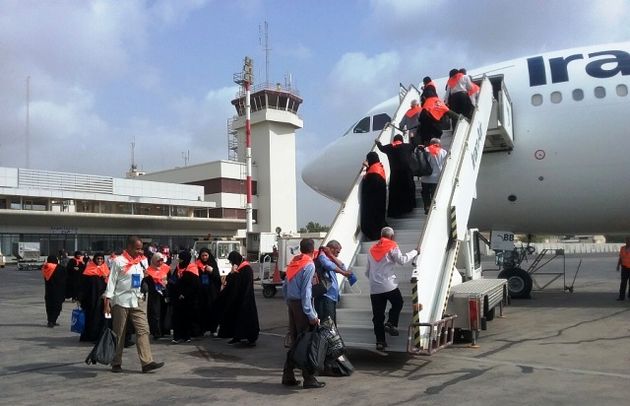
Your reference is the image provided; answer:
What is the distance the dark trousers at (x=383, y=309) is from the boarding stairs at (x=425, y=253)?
179mm

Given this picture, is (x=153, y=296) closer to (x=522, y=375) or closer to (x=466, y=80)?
(x=522, y=375)

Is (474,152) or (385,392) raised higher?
(474,152)

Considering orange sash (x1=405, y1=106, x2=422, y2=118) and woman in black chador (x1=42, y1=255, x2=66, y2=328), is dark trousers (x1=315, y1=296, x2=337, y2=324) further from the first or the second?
woman in black chador (x1=42, y1=255, x2=66, y2=328)

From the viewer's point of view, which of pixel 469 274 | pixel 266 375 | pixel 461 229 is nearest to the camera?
pixel 266 375

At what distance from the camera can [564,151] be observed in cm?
1185

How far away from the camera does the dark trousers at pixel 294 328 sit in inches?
246

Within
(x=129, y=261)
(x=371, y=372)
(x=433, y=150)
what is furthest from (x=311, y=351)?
(x=433, y=150)

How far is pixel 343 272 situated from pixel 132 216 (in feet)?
166

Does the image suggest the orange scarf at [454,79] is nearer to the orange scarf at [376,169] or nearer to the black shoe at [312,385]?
the orange scarf at [376,169]

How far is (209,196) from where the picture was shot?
63.7 m

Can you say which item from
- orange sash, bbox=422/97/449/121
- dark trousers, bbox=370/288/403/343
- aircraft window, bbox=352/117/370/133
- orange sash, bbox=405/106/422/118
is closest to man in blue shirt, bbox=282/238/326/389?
dark trousers, bbox=370/288/403/343

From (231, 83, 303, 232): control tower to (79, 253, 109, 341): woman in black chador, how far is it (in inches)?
2007

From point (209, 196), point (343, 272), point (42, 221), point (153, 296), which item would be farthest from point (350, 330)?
point (209, 196)

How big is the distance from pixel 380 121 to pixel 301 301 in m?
8.01
